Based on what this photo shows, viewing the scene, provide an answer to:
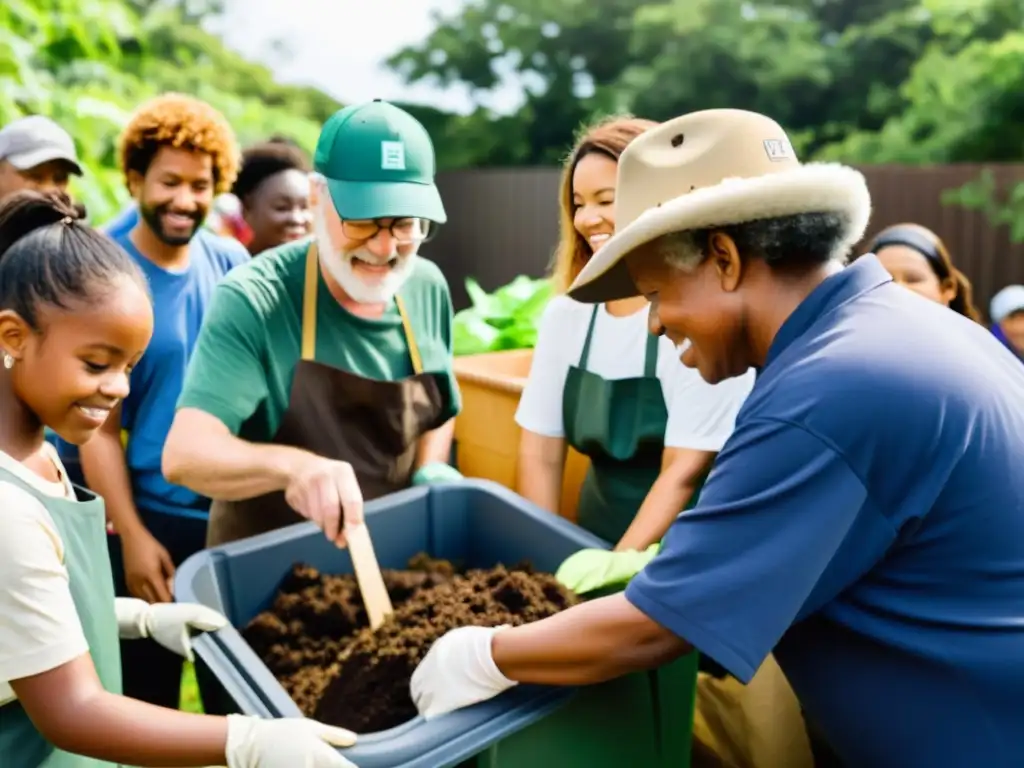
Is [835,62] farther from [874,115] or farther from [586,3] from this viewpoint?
[586,3]

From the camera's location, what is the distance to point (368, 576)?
1.61m

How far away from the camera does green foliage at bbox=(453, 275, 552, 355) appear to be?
3525mm

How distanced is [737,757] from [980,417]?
1.17 meters

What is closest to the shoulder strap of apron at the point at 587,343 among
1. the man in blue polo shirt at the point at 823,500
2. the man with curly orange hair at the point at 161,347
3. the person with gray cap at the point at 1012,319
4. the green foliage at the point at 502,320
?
the man in blue polo shirt at the point at 823,500

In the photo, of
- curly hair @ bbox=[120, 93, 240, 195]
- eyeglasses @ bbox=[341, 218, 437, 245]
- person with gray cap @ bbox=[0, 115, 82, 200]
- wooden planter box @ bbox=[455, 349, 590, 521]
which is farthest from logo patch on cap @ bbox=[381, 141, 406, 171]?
person with gray cap @ bbox=[0, 115, 82, 200]

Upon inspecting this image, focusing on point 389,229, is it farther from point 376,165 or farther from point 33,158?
point 33,158

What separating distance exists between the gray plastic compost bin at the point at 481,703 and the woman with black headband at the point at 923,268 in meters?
1.56

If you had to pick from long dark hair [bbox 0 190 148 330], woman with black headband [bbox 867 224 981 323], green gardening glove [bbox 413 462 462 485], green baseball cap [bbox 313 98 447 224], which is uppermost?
green baseball cap [bbox 313 98 447 224]

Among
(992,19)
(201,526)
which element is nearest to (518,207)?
(992,19)

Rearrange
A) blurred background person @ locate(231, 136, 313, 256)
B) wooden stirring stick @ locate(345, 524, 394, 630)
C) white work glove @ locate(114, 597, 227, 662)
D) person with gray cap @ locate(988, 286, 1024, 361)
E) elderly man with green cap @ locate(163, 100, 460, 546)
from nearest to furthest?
white work glove @ locate(114, 597, 227, 662), wooden stirring stick @ locate(345, 524, 394, 630), elderly man with green cap @ locate(163, 100, 460, 546), blurred background person @ locate(231, 136, 313, 256), person with gray cap @ locate(988, 286, 1024, 361)

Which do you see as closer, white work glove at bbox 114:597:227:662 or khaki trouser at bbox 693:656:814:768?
white work glove at bbox 114:597:227:662

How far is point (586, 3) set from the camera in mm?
12930

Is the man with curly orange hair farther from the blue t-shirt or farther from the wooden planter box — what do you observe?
the wooden planter box

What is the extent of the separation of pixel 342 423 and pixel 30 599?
1.00 m
